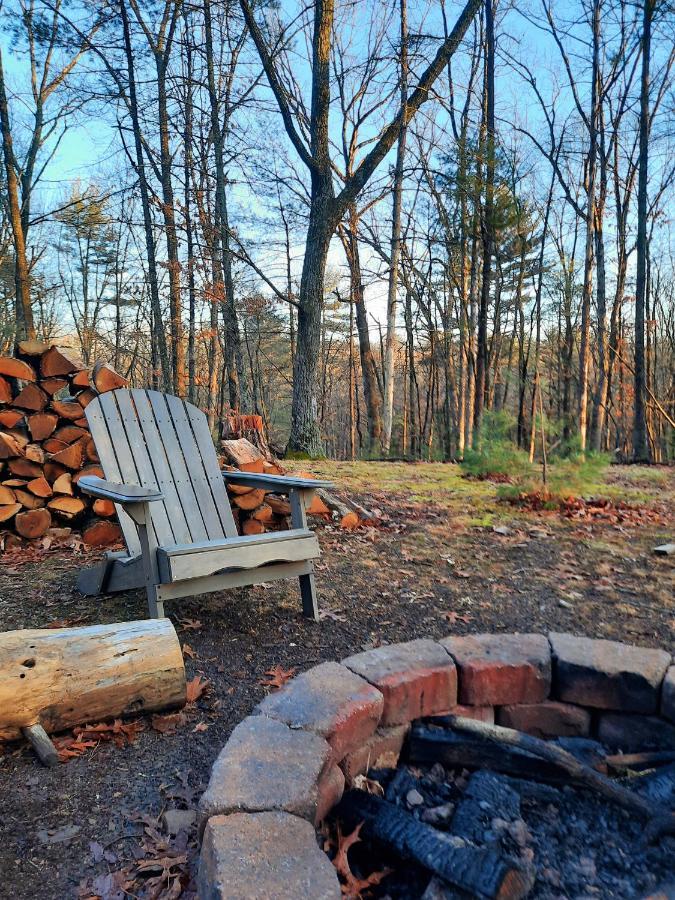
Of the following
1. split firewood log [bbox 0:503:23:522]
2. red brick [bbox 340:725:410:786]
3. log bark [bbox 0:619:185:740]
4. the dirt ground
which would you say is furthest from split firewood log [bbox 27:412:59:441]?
red brick [bbox 340:725:410:786]

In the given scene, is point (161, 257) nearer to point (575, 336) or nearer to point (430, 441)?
point (430, 441)

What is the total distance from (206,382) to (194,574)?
46.4 ft

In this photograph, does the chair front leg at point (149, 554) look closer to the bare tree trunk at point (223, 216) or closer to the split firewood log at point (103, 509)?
the split firewood log at point (103, 509)

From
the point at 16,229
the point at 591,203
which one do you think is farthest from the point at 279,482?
the point at 591,203

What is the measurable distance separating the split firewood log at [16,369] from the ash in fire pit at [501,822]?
372cm

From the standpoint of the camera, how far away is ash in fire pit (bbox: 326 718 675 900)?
1.25 metres

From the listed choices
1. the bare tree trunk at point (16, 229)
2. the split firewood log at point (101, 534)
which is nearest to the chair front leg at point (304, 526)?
the split firewood log at point (101, 534)

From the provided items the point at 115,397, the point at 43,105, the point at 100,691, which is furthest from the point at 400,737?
the point at 43,105

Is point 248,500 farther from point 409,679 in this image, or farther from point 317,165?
point 317,165

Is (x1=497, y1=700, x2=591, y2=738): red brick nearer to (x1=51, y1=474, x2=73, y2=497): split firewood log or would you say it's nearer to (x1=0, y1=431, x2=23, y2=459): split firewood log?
(x1=51, y1=474, x2=73, y2=497): split firewood log

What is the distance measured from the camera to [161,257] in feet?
38.9

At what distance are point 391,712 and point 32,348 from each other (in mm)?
3729

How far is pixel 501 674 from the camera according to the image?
1.84 m

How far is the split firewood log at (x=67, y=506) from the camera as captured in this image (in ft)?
13.2
